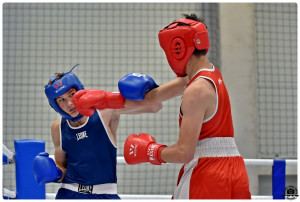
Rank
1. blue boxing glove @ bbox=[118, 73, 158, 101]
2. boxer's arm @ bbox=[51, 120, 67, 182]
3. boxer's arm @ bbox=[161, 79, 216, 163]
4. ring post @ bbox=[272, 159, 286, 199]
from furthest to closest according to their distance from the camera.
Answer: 1. ring post @ bbox=[272, 159, 286, 199]
2. boxer's arm @ bbox=[51, 120, 67, 182]
3. blue boxing glove @ bbox=[118, 73, 158, 101]
4. boxer's arm @ bbox=[161, 79, 216, 163]

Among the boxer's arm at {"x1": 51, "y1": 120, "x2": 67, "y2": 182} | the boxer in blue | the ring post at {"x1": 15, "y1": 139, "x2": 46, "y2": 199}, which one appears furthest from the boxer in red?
the ring post at {"x1": 15, "y1": 139, "x2": 46, "y2": 199}

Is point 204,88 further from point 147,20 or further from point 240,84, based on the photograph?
point 147,20

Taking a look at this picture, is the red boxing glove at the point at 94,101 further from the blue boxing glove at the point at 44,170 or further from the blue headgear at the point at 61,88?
the blue boxing glove at the point at 44,170

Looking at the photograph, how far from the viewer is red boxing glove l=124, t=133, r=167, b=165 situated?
2164 millimetres

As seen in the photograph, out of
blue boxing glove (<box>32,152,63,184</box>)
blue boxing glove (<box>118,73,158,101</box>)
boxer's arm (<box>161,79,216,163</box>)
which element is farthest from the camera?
blue boxing glove (<box>32,152,63,184</box>)

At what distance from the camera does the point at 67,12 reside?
623cm

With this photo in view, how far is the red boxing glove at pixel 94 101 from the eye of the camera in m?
2.49

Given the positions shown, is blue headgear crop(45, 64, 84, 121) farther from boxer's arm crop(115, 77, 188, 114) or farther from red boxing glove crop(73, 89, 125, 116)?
boxer's arm crop(115, 77, 188, 114)

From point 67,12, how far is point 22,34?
2.16ft

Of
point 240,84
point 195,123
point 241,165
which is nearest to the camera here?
point 195,123

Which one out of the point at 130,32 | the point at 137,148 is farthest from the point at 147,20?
the point at 137,148

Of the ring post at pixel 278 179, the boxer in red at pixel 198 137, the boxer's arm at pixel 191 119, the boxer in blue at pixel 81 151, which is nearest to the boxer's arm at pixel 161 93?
the boxer in blue at pixel 81 151

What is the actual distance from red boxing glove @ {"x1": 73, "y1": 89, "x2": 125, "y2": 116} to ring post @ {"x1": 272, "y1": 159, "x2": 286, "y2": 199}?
1.50 meters

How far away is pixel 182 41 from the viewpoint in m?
2.21
